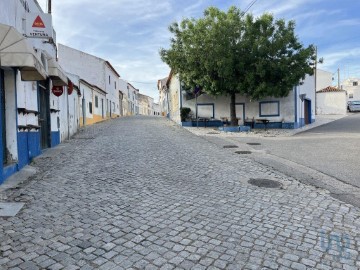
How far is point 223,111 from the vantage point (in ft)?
75.8

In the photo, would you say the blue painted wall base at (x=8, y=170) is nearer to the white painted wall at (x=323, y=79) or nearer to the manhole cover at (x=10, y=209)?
the manhole cover at (x=10, y=209)

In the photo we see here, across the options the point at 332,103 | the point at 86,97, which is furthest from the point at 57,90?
the point at 332,103

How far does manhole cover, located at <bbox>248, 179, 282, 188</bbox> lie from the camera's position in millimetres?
6738

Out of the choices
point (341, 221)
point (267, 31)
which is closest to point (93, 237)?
point (341, 221)

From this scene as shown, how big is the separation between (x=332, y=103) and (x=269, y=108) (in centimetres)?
2020

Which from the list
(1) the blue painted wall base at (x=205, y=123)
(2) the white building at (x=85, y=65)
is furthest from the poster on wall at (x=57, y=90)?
(2) the white building at (x=85, y=65)

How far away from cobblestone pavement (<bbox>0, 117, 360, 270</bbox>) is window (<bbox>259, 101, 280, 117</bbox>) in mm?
15139

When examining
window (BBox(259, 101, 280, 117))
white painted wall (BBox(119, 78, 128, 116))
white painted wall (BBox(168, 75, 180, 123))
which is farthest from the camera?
white painted wall (BBox(119, 78, 128, 116))

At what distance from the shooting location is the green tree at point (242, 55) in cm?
1775

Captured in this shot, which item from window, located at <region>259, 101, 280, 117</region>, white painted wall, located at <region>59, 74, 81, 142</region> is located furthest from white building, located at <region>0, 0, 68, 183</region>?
window, located at <region>259, 101, 280, 117</region>

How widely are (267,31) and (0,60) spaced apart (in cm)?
1579

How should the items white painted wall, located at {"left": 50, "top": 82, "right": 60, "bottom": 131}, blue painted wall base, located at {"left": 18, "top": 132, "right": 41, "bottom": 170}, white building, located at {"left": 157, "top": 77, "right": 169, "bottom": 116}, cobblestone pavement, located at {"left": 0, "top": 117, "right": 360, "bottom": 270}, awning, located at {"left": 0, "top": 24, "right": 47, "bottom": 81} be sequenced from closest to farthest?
1. cobblestone pavement, located at {"left": 0, "top": 117, "right": 360, "bottom": 270}
2. awning, located at {"left": 0, "top": 24, "right": 47, "bottom": 81}
3. blue painted wall base, located at {"left": 18, "top": 132, "right": 41, "bottom": 170}
4. white painted wall, located at {"left": 50, "top": 82, "right": 60, "bottom": 131}
5. white building, located at {"left": 157, "top": 77, "right": 169, "bottom": 116}

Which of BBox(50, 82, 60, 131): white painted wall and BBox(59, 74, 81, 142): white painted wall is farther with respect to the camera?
BBox(59, 74, 81, 142): white painted wall

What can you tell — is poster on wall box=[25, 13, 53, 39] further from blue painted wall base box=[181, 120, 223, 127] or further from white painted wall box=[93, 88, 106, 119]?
white painted wall box=[93, 88, 106, 119]
